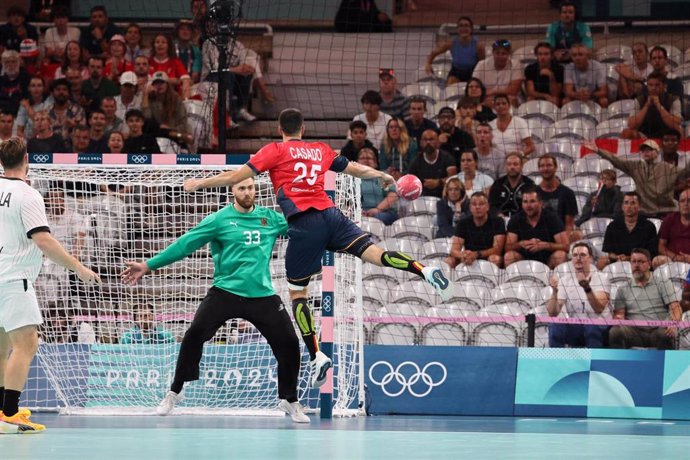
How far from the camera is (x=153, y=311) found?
44.4 feet

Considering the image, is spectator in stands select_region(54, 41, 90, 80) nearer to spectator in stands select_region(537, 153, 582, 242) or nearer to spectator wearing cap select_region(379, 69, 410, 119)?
spectator wearing cap select_region(379, 69, 410, 119)

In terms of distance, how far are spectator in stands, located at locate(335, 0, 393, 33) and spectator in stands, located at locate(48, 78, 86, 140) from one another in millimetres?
5138

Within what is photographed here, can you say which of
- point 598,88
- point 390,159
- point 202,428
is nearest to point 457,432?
point 202,428

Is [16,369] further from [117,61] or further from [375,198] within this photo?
[117,61]

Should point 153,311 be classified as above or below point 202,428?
above

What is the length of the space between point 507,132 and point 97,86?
6.77 m

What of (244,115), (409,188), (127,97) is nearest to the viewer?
(409,188)

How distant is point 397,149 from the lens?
55.9ft

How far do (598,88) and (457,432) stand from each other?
959 cm

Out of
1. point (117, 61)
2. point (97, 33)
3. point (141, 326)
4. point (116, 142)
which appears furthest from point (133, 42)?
point (141, 326)

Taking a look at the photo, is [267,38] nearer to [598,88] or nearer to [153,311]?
[598,88]

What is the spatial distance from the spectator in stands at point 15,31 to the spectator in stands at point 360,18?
5.47 metres

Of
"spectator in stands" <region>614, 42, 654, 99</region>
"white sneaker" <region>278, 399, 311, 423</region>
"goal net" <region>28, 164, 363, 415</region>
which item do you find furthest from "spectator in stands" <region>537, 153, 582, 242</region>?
"white sneaker" <region>278, 399, 311, 423</region>

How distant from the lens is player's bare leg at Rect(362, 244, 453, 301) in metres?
10.0
